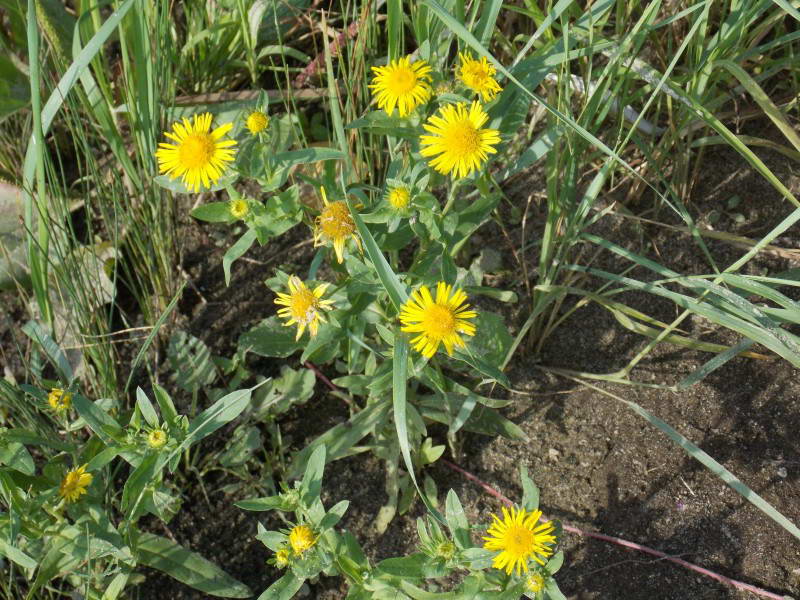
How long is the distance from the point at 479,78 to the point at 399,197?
247 millimetres

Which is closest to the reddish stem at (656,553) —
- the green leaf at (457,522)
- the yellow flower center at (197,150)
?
the green leaf at (457,522)

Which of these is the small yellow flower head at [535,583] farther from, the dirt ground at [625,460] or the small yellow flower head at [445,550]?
the dirt ground at [625,460]

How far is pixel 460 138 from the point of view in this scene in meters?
1.27

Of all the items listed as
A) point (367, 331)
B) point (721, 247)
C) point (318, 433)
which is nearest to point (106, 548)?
point (318, 433)

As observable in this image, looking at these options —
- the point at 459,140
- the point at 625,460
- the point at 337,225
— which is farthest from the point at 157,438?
the point at 625,460

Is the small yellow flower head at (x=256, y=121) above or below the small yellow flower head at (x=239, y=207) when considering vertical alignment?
above

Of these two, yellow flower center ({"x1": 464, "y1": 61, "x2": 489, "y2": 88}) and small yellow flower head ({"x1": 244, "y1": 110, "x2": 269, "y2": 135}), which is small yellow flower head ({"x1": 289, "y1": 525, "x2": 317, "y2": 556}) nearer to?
small yellow flower head ({"x1": 244, "y1": 110, "x2": 269, "y2": 135})

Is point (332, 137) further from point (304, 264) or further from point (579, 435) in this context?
point (579, 435)

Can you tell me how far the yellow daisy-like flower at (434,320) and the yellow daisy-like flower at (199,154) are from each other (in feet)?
1.26

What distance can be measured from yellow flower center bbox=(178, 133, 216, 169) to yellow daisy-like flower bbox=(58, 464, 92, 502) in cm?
57

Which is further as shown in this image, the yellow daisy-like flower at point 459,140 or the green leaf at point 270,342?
the green leaf at point 270,342

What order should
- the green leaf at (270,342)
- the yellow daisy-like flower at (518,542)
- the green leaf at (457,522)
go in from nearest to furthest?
1. the yellow daisy-like flower at (518,542)
2. the green leaf at (457,522)
3. the green leaf at (270,342)

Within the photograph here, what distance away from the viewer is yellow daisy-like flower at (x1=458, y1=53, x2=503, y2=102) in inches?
52.2

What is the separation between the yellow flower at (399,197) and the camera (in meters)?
1.29
